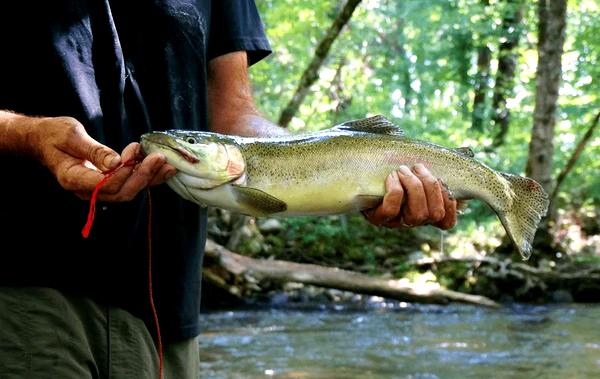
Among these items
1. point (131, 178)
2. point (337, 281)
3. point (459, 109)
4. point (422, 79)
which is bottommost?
point (337, 281)

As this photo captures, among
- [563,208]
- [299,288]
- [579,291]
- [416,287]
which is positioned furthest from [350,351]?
Result: [563,208]

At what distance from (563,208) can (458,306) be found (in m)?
7.43

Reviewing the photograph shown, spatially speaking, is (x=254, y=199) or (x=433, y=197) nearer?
(x=254, y=199)

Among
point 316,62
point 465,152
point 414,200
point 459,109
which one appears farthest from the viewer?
point 459,109

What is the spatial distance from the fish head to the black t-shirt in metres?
0.12

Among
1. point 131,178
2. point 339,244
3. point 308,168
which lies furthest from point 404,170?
point 339,244

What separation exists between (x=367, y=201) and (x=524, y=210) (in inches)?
32.2

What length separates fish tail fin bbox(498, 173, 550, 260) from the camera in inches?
109

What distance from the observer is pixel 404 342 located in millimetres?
7980

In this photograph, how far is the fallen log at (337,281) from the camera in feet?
33.0

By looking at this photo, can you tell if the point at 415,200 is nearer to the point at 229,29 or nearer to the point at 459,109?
the point at 229,29

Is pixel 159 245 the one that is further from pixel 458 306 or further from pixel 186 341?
pixel 458 306

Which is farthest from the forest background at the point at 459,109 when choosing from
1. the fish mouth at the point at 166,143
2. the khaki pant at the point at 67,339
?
the khaki pant at the point at 67,339

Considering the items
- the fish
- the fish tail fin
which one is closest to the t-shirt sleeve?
the fish
